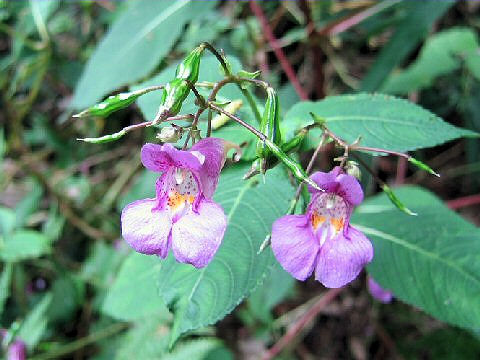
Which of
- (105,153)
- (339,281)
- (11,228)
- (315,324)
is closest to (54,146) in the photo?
(105,153)

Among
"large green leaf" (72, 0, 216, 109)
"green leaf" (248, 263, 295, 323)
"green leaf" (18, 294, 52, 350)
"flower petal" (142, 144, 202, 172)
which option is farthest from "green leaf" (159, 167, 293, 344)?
"green leaf" (18, 294, 52, 350)

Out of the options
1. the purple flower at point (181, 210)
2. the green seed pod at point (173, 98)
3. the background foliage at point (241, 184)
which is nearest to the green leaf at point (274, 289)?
the background foliage at point (241, 184)

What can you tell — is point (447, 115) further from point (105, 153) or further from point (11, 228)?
point (11, 228)

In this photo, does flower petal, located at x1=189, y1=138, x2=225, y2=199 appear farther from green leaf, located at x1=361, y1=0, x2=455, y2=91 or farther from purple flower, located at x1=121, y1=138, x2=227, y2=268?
green leaf, located at x1=361, y1=0, x2=455, y2=91

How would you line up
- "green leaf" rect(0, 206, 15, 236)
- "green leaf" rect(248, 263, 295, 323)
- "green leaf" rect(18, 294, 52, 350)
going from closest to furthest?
1. "green leaf" rect(248, 263, 295, 323)
2. "green leaf" rect(18, 294, 52, 350)
3. "green leaf" rect(0, 206, 15, 236)

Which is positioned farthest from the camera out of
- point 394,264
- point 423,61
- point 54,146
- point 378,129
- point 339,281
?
point 54,146

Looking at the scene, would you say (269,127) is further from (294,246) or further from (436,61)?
(436,61)
